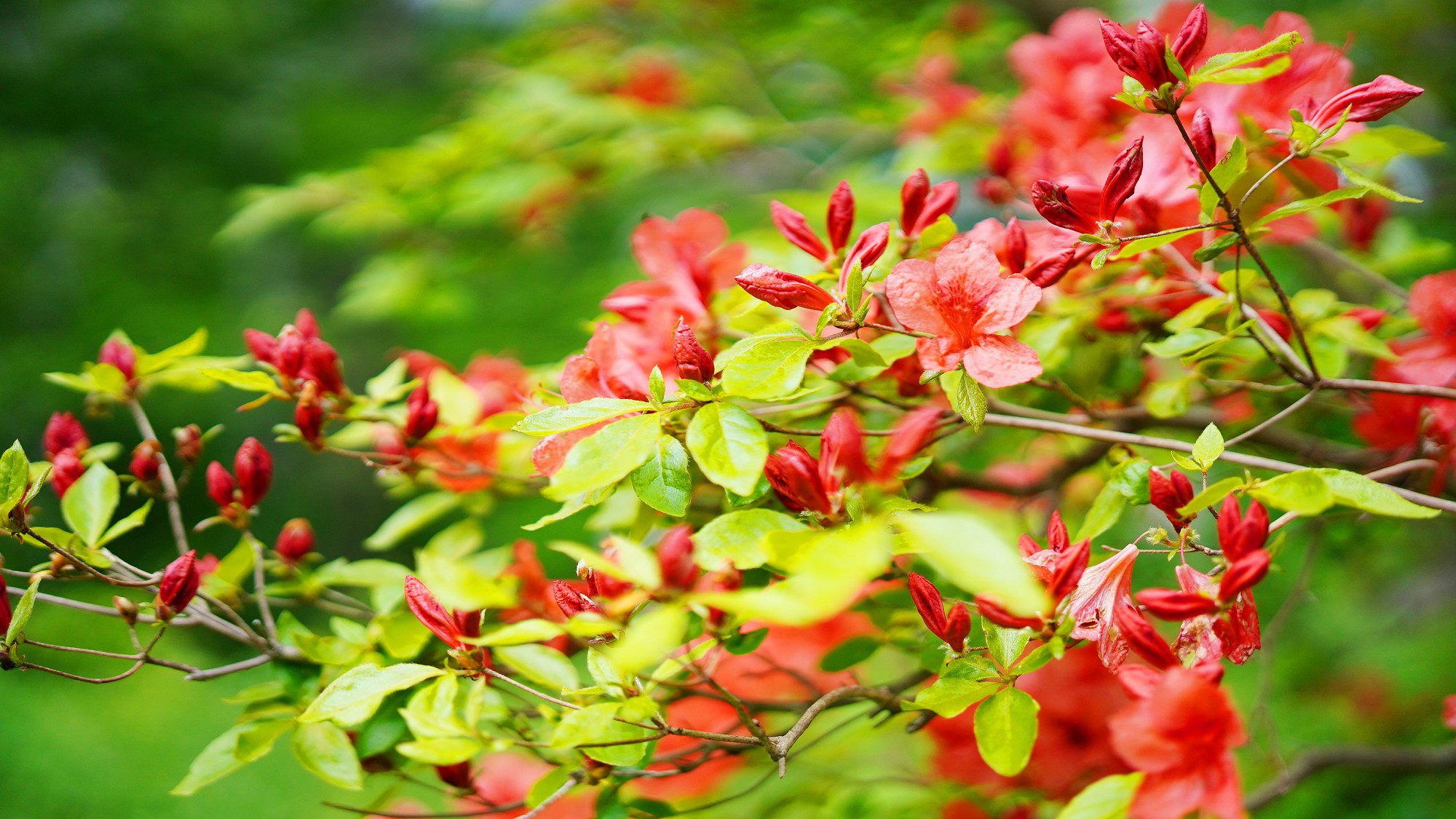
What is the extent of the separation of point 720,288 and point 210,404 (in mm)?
3495

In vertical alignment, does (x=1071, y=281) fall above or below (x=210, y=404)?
above

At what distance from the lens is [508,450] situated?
0.78m

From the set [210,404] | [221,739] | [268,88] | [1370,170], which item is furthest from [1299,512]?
[268,88]

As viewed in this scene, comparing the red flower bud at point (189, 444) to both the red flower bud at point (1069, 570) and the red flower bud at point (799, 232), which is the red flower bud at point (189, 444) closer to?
the red flower bud at point (799, 232)

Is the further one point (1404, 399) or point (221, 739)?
point (1404, 399)

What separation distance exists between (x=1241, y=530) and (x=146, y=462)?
2.46 feet

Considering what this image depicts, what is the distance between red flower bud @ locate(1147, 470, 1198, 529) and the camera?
Result: 49 cm

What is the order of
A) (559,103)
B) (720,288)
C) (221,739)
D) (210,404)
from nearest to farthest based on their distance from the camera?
1. (221,739)
2. (720,288)
3. (559,103)
4. (210,404)

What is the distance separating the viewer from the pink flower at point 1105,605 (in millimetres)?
490

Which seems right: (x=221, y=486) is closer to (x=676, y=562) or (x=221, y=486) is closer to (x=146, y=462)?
(x=146, y=462)

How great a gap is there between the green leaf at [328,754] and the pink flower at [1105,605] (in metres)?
0.46

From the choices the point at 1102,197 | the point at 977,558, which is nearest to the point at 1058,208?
the point at 1102,197

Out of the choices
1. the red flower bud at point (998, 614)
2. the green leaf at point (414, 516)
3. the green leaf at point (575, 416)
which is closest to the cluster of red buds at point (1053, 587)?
the red flower bud at point (998, 614)

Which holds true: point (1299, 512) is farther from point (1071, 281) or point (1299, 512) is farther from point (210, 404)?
point (210, 404)
